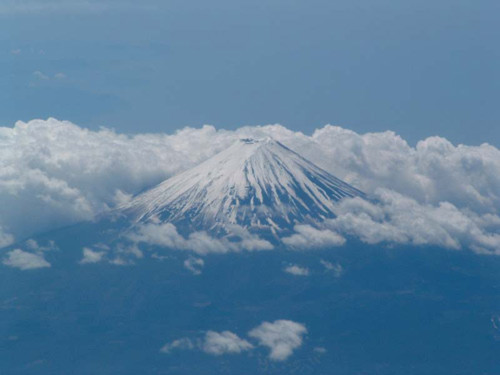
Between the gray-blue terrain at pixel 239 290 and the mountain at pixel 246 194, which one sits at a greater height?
the mountain at pixel 246 194

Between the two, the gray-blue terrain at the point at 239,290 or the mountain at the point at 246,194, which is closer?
the gray-blue terrain at the point at 239,290

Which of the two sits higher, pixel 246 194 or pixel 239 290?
pixel 246 194

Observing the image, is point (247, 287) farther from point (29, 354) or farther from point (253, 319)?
point (29, 354)

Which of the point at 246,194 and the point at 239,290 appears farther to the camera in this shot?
the point at 246,194

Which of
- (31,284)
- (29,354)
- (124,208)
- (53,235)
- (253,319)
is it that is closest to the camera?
(29,354)

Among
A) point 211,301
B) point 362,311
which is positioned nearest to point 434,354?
point 362,311
